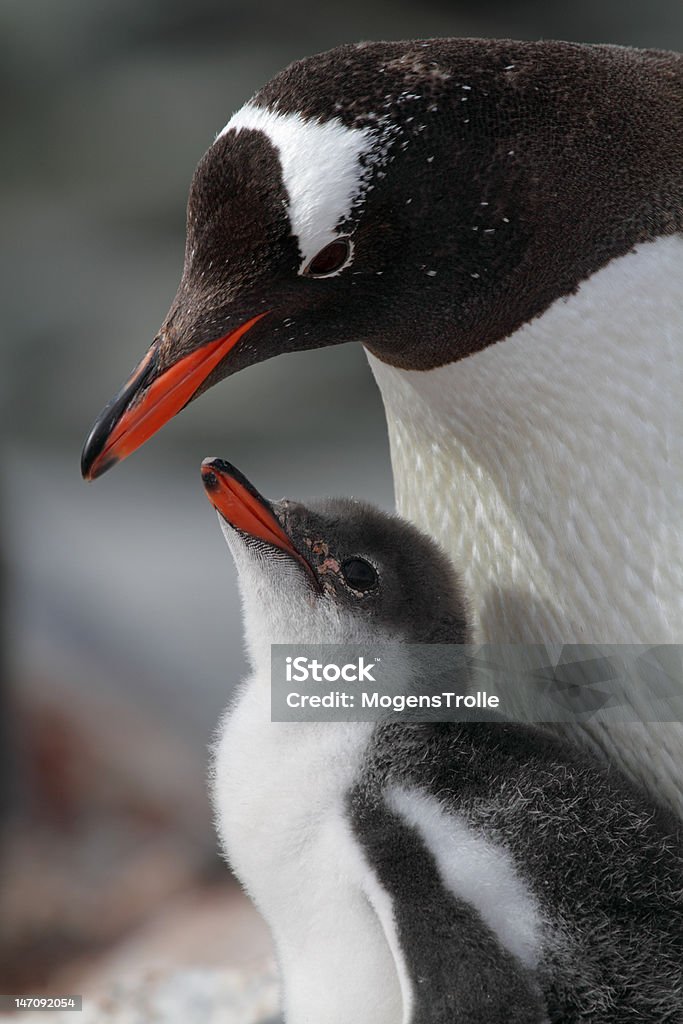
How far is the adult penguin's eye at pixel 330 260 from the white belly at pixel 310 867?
25 cm

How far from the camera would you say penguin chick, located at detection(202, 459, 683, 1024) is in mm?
637

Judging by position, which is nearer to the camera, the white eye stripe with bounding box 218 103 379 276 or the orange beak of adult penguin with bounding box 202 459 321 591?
the white eye stripe with bounding box 218 103 379 276

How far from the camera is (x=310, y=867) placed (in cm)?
70

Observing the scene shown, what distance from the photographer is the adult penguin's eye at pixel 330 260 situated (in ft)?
2.05

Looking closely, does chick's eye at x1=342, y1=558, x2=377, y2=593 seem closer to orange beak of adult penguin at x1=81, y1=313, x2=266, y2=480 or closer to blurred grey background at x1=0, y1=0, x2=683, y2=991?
orange beak of adult penguin at x1=81, y1=313, x2=266, y2=480

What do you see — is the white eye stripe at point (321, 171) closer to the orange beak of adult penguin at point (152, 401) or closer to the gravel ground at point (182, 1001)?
the orange beak of adult penguin at point (152, 401)

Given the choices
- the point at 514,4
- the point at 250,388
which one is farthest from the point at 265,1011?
the point at 514,4

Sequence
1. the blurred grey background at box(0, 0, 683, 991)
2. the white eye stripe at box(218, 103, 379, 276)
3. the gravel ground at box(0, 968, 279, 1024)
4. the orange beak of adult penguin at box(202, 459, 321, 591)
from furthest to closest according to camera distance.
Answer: the blurred grey background at box(0, 0, 683, 991) < the gravel ground at box(0, 968, 279, 1024) < the orange beak of adult penguin at box(202, 459, 321, 591) < the white eye stripe at box(218, 103, 379, 276)

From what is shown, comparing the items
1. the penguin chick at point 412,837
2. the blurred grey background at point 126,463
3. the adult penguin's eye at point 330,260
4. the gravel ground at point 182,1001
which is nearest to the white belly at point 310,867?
the penguin chick at point 412,837

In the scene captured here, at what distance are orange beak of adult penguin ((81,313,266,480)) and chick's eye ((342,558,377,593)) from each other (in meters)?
0.15

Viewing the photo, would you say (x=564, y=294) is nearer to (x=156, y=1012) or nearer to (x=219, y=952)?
(x=156, y=1012)

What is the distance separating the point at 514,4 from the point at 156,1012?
4.12 ft

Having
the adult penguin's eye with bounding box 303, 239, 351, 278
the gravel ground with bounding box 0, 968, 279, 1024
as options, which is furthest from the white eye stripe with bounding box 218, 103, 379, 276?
the gravel ground with bounding box 0, 968, 279, 1024

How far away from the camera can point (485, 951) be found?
24.8 inches
